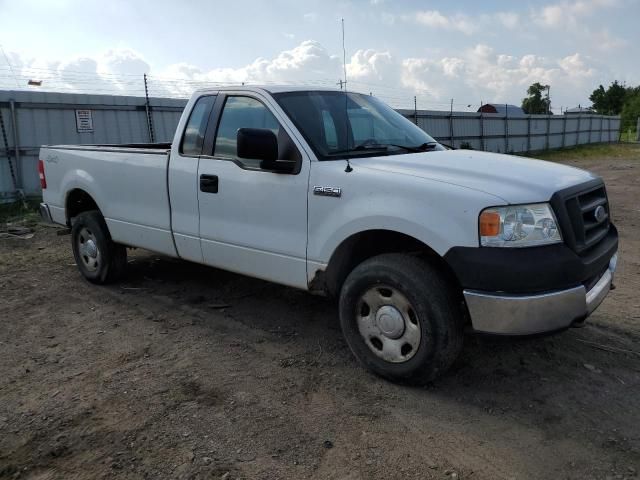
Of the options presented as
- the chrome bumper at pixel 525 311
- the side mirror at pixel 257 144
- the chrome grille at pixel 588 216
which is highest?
the side mirror at pixel 257 144

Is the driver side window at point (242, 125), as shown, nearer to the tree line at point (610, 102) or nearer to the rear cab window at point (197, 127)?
the rear cab window at point (197, 127)

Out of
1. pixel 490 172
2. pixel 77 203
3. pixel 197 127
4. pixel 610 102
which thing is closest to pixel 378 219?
pixel 490 172

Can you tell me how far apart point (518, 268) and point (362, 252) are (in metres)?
1.14

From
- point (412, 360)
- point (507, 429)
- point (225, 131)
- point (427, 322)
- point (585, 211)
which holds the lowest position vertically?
point (507, 429)

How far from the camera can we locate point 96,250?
5.80 meters

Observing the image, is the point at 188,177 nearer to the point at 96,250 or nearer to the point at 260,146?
the point at 260,146

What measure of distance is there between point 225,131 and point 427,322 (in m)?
2.27

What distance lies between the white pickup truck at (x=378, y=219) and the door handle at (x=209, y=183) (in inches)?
0.7

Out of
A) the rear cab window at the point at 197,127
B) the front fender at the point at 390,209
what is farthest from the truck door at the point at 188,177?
the front fender at the point at 390,209

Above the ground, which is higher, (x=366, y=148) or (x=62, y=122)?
(x=62, y=122)

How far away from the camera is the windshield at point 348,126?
4.01 m

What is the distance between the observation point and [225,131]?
449 centimetres

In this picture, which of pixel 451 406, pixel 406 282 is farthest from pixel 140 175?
pixel 451 406

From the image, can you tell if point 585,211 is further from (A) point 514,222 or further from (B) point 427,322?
(B) point 427,322
